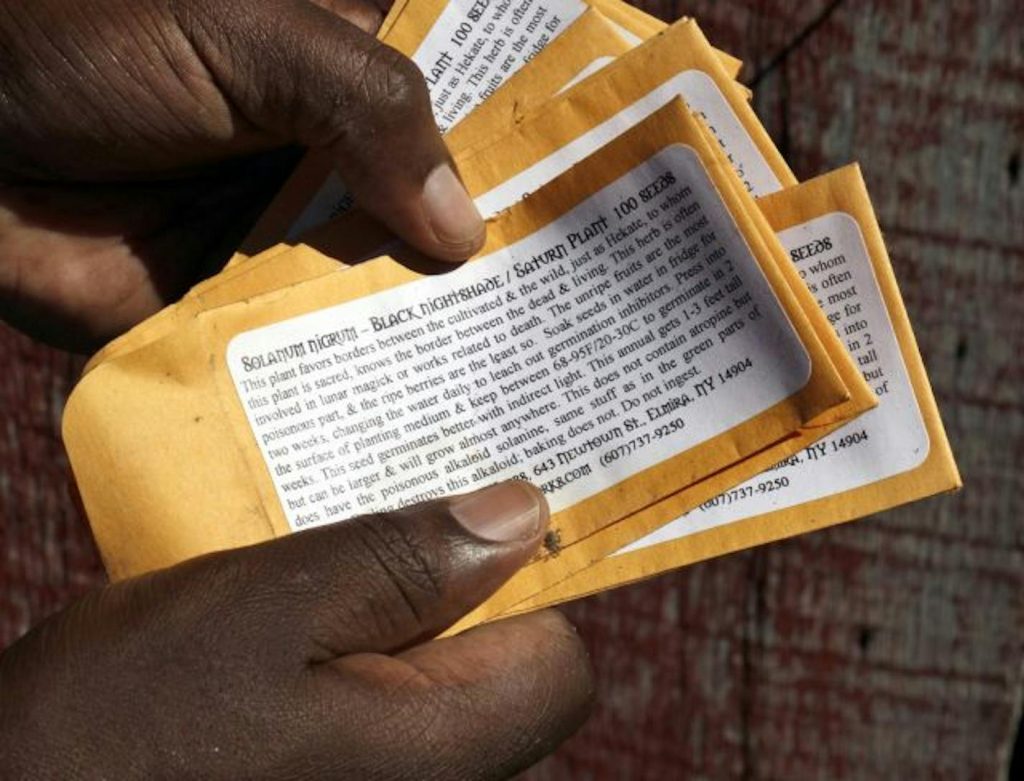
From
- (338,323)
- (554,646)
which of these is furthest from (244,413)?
(554,646)

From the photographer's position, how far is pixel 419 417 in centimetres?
74

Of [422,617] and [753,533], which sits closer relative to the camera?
[422,617]

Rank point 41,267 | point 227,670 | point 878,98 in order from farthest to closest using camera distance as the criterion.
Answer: point 878,98 → point 41,267 → point 227,670

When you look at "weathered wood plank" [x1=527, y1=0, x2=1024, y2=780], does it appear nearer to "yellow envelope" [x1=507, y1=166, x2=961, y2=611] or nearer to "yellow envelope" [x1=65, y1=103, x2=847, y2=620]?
"yellow envelope" [x1=507, y1=166, x2=961, y2=611]

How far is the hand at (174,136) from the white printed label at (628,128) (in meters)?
0.04

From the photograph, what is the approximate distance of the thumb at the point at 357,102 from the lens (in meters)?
0.75

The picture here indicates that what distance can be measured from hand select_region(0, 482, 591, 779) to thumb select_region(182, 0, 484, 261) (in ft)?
0.64

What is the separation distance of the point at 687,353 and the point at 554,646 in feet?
0.74

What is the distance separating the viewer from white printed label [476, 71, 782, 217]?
79 centimetres

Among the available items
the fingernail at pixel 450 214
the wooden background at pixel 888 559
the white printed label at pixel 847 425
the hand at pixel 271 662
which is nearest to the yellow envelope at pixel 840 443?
the white printed label at pixel 847 425

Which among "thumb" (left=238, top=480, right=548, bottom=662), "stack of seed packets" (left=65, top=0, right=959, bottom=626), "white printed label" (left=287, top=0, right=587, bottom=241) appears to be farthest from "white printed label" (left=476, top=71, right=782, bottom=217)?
"thumb" (left=238, top=480, right=548, bottom=662)

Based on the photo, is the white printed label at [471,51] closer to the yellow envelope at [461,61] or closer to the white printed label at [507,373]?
the yellow envelope at [461,61]

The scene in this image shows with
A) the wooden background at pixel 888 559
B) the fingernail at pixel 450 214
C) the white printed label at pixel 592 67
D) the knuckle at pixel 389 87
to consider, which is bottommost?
the wooden background at pixel 888 559

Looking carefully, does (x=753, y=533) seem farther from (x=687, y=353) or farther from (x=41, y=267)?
(x=41, y=267)
